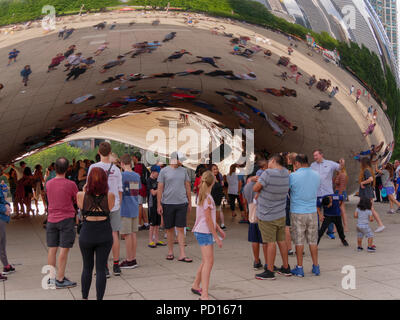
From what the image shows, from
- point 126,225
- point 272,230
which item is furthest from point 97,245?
point 272,230

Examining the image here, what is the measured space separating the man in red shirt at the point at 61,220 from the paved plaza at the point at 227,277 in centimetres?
28

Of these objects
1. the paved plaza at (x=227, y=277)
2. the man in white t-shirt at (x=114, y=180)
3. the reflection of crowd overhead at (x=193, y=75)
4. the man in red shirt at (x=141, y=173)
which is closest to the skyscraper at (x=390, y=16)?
the reflection of crowd overhead at (x=193, y=75)

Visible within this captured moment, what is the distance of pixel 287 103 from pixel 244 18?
227 centimetres

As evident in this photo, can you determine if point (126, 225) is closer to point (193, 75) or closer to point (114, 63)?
point (114, 63)

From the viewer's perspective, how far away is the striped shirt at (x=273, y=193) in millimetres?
5277

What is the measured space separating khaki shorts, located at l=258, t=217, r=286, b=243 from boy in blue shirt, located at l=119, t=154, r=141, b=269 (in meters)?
1.86

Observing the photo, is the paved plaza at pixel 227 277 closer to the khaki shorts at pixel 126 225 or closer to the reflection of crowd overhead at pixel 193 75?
the khaki shorts at pixel 126 225

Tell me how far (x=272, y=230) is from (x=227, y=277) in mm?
827

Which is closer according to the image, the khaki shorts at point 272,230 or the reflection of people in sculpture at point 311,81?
the khaki shorts at point 272,230

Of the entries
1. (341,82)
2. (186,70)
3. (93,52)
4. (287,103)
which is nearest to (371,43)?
(341,82)

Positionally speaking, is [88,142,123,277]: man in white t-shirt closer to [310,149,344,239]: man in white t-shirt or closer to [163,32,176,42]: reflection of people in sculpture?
[163,32,176,42]: reflection of people in sculpture
